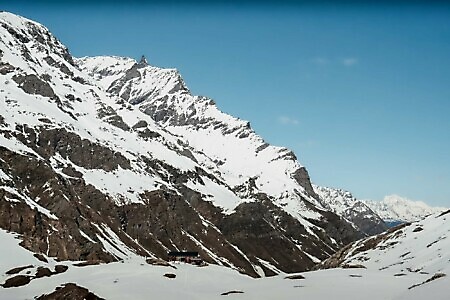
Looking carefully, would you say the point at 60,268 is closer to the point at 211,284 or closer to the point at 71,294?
the point at 71,294

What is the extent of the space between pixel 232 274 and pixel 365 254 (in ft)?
203

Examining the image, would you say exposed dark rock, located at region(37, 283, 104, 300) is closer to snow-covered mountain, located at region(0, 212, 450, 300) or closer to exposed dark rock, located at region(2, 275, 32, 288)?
snow-covered mountain, located at region(0, 212, 450, 300)

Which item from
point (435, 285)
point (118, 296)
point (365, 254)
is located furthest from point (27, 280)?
point (365, 254)

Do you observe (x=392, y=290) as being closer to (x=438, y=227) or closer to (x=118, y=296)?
(x=118, y=296)

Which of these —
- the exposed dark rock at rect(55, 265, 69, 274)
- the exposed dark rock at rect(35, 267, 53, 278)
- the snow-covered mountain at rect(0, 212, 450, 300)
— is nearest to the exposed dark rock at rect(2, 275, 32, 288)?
the snow-covered mountain at rect(0, 212, 450, 300)

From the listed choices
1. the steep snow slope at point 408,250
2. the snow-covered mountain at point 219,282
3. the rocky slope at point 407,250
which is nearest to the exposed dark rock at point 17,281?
the snow-covered mountain at point 219,282

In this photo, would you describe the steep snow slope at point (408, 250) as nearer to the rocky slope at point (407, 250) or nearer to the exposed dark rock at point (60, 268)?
the rocky slope at point (407, 250)

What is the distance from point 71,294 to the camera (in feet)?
247

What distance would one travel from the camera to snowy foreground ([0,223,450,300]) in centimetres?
6800

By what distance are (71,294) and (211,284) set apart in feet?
→ 65.6

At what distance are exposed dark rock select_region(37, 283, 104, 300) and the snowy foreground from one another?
1.68 m

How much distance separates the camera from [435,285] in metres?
56.3

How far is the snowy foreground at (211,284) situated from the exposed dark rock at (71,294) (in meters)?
1.68

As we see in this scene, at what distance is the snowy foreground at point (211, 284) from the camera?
68.0m
